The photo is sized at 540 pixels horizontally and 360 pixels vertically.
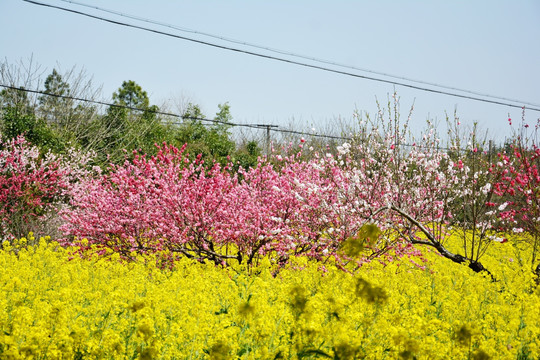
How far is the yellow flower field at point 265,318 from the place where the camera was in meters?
3.31

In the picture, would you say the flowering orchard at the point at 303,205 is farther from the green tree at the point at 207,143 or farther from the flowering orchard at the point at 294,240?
the green tree at the point at 207,143

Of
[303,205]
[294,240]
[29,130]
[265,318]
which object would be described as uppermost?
[29,130]

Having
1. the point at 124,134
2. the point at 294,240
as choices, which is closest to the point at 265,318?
the point at 294,240

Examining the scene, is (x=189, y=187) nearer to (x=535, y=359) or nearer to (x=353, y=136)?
(x=353, y=136)

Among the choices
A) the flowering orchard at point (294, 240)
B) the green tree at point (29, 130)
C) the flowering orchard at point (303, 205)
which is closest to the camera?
the flowering orchard at point (294, 240)

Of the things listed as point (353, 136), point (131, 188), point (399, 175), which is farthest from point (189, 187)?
point (399, 175)

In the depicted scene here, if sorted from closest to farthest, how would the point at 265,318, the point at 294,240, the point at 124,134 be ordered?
the point at 265,318
the point at 294,240
the point at 124,134

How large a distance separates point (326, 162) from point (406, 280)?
2740mm

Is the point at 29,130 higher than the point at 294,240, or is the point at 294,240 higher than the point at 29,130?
the point at 29,130

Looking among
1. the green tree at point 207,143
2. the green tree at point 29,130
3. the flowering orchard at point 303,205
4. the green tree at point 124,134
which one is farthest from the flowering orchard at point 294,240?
the green tree at point 207,143

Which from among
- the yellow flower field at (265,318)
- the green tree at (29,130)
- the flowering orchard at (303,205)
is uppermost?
the green tree at (29,130)

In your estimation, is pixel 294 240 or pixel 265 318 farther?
pixel 294 240

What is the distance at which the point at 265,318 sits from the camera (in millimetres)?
4520

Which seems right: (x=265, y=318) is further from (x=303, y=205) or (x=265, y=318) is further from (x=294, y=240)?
(x=294, y=240)
